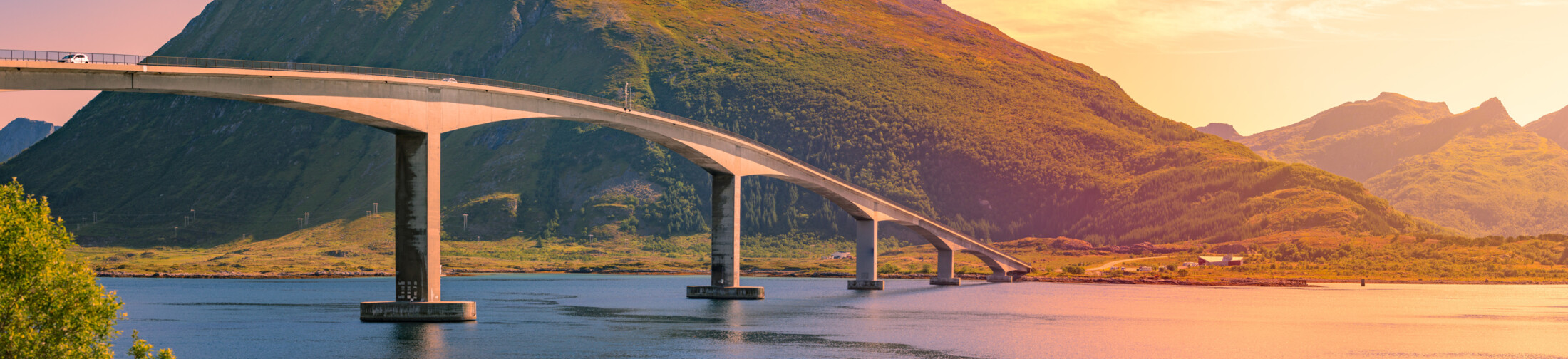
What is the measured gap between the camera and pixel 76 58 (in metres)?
46.6

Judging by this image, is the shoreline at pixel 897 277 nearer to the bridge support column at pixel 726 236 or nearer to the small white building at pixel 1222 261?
the small white building at pixel 1222 261

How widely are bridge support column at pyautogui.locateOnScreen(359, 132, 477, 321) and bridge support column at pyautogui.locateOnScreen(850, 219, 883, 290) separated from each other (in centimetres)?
6492

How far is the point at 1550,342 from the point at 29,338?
6797 cm

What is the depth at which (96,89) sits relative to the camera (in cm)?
4625

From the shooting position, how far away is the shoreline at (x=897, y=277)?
15088 centimetres

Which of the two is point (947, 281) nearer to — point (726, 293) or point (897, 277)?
point (897, 277)

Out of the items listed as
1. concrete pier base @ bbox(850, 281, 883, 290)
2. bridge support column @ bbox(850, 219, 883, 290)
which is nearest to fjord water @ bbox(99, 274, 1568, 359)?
concrete pier base @ bbox(850, 281, 883, 290)

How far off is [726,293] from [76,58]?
56.8 meters

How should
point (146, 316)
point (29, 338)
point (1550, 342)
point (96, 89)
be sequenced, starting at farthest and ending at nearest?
point (146, 316)
point (1550, 342)
point (96, 89)
point (29, 338)

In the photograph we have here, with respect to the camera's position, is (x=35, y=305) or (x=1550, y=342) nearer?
(x=35, y=305)

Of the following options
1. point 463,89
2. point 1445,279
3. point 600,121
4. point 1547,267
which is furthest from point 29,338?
point 1547,267

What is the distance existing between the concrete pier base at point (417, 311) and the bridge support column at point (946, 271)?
8775 cm

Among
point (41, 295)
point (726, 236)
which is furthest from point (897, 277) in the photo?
point (41, 295)

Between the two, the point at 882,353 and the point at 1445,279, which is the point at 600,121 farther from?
the point at 1445,279
